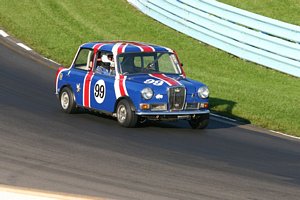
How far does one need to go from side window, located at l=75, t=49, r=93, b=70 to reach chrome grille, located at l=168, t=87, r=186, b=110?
6.58 feet

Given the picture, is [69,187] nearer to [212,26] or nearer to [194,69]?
[194,69]

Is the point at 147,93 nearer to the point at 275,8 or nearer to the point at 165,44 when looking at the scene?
the point at 165,44

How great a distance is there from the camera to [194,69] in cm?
2031

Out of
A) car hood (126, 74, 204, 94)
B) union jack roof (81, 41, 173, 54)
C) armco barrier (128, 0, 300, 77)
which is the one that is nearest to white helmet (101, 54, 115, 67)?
union jack roof (81, 41, 173, 54)

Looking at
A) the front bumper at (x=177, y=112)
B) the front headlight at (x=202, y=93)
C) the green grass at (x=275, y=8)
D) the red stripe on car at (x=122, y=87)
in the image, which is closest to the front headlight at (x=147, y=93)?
the front bumper at (x=177, y=112)

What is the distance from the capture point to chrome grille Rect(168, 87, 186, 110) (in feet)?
43.3

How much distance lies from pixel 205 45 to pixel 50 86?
705cm

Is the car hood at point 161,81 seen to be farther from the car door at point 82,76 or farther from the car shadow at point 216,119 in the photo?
the car door at point 82,76

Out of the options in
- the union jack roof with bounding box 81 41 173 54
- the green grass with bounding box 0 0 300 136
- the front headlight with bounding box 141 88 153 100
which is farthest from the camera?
the green grass with bounding box 0 0 300 136

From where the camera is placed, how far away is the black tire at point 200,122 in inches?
538

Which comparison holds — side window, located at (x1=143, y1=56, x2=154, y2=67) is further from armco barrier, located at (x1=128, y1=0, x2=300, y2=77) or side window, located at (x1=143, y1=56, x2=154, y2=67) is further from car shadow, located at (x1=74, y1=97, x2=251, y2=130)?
armco barrier, located at (x1=128, y1=0, x2=300, y2=77)

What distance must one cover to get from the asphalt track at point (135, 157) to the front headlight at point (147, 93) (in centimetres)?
58

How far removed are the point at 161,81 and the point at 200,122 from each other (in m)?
1.07

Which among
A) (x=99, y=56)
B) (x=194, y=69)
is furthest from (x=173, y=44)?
(x=99, y=56)
